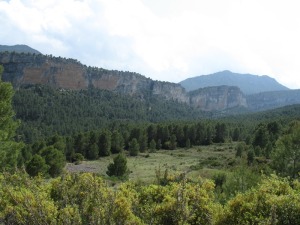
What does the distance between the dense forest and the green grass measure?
229 cm

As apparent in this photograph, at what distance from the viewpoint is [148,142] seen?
349 ft

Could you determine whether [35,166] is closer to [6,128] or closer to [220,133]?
[6,128]

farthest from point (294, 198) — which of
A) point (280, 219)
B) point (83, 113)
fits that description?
point (83, 113)

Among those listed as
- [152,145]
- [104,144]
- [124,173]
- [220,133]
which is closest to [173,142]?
[152,145]

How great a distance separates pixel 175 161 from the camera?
256ft

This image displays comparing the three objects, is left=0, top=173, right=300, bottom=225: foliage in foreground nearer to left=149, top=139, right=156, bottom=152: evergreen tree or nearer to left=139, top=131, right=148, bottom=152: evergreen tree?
left=149, top=139, right=156, bottom=152: evergreen tree

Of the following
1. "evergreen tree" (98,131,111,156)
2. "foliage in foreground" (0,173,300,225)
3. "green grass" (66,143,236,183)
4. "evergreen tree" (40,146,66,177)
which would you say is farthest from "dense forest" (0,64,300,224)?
"green grass" (66,143,236,183)

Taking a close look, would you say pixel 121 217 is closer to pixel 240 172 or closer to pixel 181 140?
pixel 240 172

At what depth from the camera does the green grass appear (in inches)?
2544

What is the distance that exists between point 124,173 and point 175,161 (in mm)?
23738

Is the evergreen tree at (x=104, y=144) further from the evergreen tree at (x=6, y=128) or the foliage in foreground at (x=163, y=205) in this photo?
the foliage in foreground at (x=163, y=205)

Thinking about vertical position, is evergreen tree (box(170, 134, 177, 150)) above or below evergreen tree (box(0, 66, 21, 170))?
below

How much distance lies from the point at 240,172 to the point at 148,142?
7914 cm

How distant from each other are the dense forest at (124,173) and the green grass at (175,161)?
7.53ft
